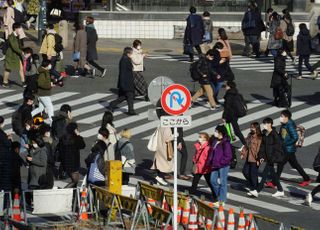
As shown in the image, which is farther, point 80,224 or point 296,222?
point 296,222

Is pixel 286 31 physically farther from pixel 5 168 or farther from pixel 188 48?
pixel 5 168

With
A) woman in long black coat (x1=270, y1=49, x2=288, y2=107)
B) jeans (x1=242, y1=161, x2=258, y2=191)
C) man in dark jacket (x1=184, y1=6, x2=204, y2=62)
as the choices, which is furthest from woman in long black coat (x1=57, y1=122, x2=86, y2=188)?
man in dark jacket (x1=184, y1=6, x2=204, y2=62)

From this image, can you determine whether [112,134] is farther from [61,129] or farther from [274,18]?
[274,18]

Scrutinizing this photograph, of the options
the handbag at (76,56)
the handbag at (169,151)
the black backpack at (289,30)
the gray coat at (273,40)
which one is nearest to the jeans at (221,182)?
the handbag at (169,151)

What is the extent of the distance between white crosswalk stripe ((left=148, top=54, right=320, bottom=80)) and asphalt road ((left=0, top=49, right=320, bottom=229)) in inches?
11.5

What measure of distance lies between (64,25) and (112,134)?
1639 cm

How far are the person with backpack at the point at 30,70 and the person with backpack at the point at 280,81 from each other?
227 inches

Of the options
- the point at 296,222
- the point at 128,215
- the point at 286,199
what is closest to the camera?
the point at 128,215

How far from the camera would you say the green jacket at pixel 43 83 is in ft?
97.5

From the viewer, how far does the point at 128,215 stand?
785 inches

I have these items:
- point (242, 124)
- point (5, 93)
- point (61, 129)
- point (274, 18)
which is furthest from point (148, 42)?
point (61, 129)

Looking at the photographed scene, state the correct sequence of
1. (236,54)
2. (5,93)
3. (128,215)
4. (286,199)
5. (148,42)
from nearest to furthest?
(128,215) → (286,199) → (5,93) → (236,54) → (148,42)

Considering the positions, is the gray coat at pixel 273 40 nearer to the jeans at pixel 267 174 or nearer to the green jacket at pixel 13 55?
the green jacket at pixel 13 55

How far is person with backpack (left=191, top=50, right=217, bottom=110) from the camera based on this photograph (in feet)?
102
